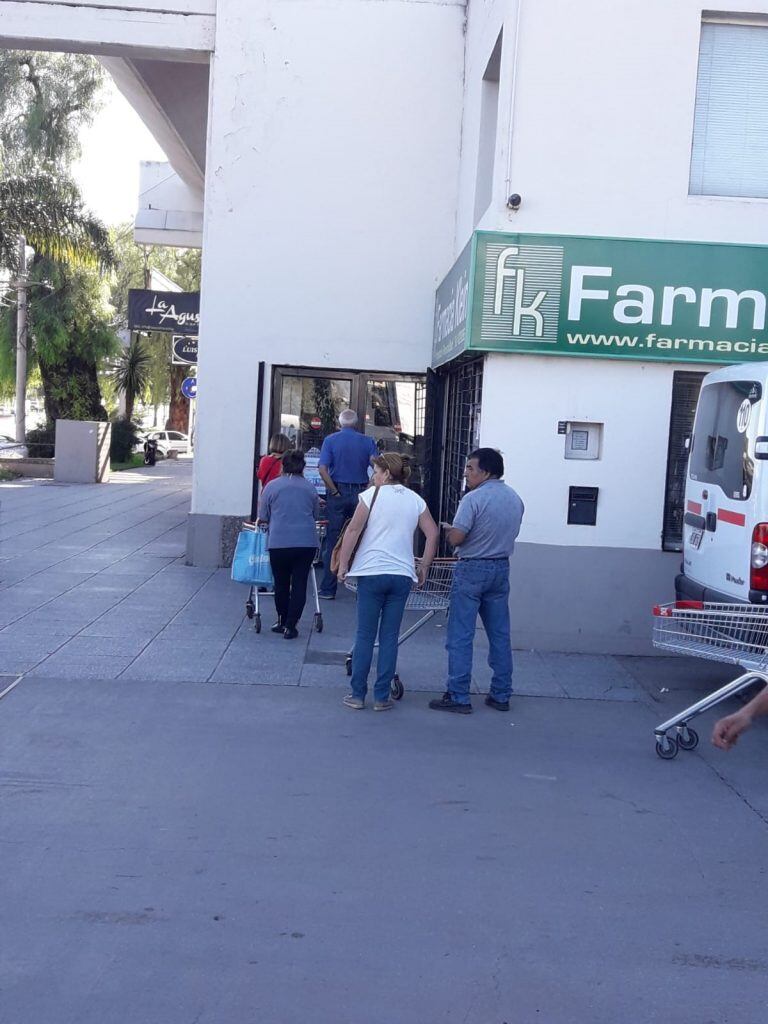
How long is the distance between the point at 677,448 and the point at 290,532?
3.39 m

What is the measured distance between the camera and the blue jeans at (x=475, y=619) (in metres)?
7.78

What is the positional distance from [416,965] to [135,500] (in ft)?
61.4

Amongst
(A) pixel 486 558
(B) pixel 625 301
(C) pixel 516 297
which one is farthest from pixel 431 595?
(B) pixel 625 301

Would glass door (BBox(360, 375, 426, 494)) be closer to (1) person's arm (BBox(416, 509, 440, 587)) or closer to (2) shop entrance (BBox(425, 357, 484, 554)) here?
(2) shop entrance (BBox(425, 357, 484, 554))

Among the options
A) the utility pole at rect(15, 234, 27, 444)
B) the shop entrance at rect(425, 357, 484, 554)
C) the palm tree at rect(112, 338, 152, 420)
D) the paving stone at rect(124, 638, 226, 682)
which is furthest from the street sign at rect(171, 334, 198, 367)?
the palm tree at rect(112, 338, 152, 420)

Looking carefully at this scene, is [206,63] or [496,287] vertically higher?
[206,63]

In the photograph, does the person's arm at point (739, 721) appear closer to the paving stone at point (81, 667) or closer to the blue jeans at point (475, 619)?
the blue jeans at point (475, 619)

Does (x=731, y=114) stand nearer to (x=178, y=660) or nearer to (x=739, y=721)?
(x=178, y=660)

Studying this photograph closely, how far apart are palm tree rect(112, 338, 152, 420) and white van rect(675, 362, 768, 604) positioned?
98.2 ft

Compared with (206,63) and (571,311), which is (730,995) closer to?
(571,311)

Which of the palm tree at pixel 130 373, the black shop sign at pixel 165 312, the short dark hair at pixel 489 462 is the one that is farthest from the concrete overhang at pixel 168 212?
the palm tree at pixel 130 373

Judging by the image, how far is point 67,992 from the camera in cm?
387

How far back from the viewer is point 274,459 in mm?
11141

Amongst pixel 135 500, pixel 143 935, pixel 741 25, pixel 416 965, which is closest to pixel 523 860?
pixel 416 965
